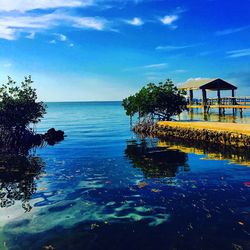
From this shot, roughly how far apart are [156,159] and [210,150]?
614cm

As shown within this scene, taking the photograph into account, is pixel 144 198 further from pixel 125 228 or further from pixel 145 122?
pixel 145 122

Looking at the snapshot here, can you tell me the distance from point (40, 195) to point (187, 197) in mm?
7470

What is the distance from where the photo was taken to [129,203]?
1505cm

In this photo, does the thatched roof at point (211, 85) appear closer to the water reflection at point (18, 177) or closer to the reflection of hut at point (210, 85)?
the reflection of hut at point (210, 85)

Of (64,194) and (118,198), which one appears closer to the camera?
(118,198)

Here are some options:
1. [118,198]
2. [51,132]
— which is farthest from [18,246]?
[51,132]

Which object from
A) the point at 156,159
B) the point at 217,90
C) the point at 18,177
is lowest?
the point at 156,159

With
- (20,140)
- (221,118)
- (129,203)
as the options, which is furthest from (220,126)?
(221,118)

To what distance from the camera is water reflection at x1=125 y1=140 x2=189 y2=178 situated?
21.7 metres

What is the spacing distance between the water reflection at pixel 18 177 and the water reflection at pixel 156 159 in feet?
23.4

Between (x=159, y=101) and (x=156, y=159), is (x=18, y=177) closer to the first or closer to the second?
(x=156, y=159)

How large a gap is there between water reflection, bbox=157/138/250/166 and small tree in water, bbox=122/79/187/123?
10871 mm

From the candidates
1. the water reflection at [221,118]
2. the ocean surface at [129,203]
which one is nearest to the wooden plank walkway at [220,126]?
the ocean surface at [129,203]

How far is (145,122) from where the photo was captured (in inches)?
1834
